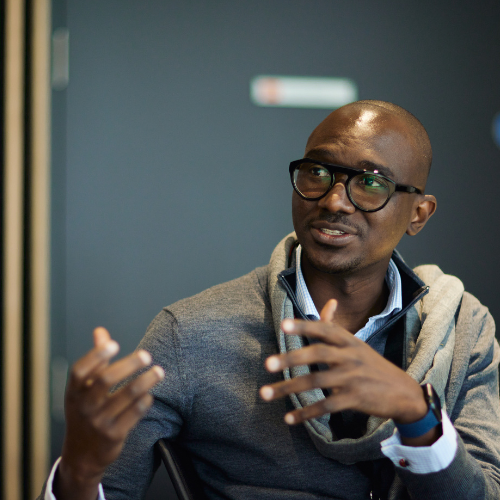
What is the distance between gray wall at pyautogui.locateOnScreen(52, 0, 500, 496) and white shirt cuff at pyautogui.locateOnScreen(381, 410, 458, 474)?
1388mm

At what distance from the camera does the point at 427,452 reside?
3.20 feet

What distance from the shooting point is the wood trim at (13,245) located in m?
2.08

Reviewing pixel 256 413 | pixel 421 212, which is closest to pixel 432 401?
pixel 256 413

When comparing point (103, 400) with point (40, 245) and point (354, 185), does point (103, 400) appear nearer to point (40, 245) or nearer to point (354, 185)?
point (354, 185)

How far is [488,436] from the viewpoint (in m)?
1.25

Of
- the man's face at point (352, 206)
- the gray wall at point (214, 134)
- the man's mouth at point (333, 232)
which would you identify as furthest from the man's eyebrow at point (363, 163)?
the gray wall at point (214, 134)

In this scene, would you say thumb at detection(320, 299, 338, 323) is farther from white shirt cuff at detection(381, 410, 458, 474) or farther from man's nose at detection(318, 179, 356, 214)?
man's nose at detection(318, 179, 356, 214)

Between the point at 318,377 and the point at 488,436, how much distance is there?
68cm

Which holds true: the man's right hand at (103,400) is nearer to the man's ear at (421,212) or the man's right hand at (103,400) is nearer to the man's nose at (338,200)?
the man's nose at (338,200)

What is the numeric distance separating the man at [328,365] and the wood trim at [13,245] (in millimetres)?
1040

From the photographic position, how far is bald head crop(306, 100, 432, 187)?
1.35 meters

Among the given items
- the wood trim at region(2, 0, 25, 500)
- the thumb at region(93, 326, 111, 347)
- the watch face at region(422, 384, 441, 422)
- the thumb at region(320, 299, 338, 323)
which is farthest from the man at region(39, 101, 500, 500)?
the wood trim at region(2, 0, 25, 500)

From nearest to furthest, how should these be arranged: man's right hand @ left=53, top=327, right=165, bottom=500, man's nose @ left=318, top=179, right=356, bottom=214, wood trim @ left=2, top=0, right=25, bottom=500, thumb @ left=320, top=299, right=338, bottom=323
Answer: man's right hand @ left=53, top=327, right=165, bottom=500 → thumb @ left=320, top=299, right=338, bottom=323 → man's nose @ left=318, top=179, right=356, bottom=214 → wood trim @ left=2, top=0, right=25, bottom=500

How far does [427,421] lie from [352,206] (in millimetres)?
524
